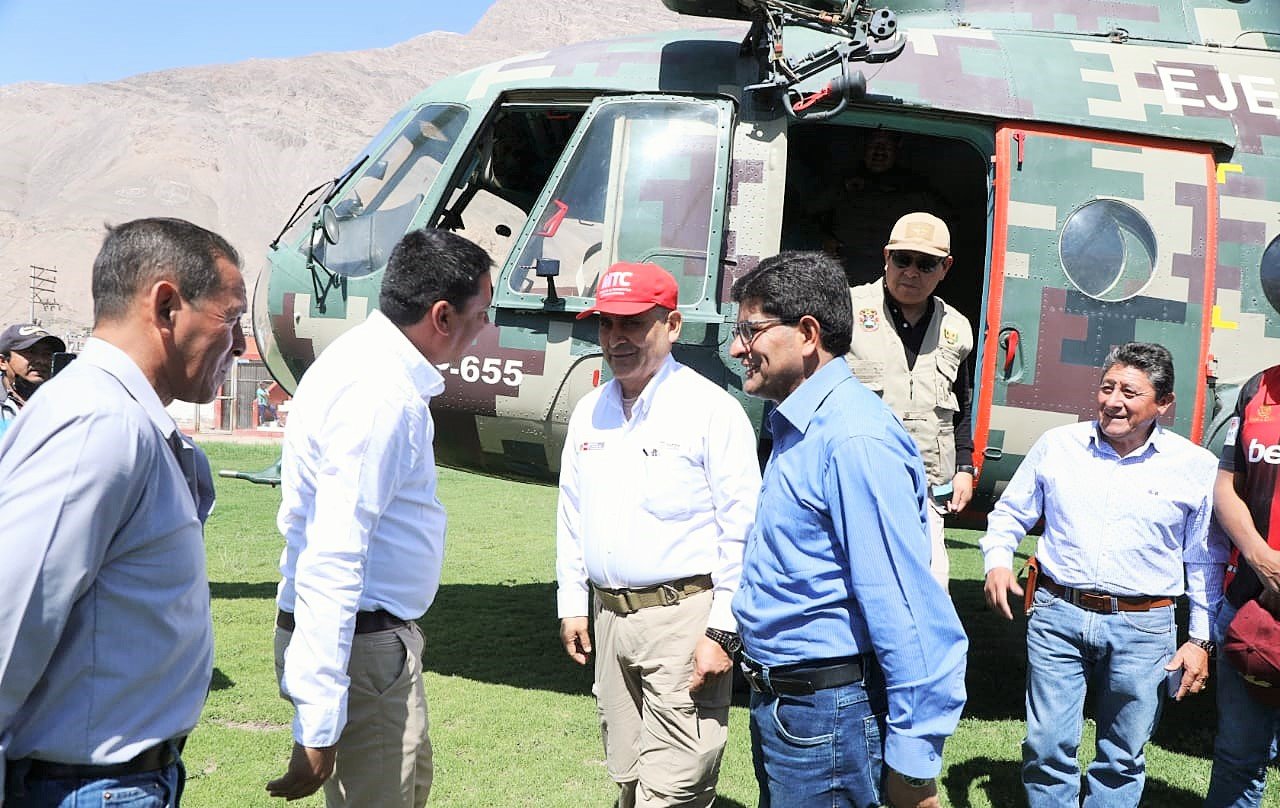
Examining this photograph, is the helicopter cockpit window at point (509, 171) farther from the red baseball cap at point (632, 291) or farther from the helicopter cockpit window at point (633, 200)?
the red baseball cap at point (632, 291)

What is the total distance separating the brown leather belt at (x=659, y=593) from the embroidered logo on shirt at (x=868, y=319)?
1.52 m

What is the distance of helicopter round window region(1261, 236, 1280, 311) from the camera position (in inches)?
149

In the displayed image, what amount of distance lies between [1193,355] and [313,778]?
471 cm

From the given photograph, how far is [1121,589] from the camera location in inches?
150

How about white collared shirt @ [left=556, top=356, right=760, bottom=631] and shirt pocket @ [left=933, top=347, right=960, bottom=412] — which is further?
shirt pocket @ [left=933, top=347, right=960, bottom=412]

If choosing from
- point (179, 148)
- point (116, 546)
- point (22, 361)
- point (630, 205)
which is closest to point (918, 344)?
point (630, 205)

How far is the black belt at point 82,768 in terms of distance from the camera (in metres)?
1.81

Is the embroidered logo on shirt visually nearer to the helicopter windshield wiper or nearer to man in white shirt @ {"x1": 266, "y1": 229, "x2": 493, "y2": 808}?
man in white shirt @ {"x1": 266, "y1": 229, "x2": 493, "y2": 808}

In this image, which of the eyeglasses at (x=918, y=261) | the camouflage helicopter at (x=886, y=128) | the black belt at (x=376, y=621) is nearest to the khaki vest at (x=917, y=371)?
the eyeglasses at (x=918, y=261)

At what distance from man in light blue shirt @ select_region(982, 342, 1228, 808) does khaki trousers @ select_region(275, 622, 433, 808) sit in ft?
7.62

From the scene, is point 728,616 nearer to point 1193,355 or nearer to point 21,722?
point 21,722

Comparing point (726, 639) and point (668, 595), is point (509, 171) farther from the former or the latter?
point (726, 639)

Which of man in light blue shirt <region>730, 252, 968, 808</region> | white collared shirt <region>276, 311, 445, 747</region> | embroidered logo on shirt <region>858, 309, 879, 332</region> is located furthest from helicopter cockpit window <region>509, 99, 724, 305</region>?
man in light blue shirt <region>730, 252, 968, 808</region>

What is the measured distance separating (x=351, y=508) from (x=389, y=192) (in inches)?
145
